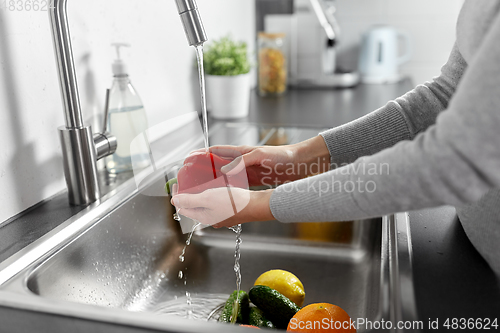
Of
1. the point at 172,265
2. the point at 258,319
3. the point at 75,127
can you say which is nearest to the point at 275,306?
the point at 258,319

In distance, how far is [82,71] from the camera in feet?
2.98

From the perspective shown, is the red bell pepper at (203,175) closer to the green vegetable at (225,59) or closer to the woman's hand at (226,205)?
the woman's hand at (226,205)

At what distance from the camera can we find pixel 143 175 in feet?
2.78

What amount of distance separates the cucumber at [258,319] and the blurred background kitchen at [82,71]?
44cm

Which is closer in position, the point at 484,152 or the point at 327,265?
the point at 484,152

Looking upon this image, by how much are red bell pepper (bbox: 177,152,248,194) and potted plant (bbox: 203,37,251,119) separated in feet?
2.40

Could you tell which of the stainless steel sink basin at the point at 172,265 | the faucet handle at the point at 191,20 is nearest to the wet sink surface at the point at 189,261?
the stainless steel sink basin at the point at 172,265

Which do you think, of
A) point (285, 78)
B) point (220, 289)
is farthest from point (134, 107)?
point (285, 78)

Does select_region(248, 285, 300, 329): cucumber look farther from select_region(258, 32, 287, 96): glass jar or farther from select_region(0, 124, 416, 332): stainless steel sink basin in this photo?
select_region(258, 32, 287, 96): glass jar

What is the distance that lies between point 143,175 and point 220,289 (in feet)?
0.90

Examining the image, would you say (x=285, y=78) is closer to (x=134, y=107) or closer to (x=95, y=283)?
(x=134, y=107)

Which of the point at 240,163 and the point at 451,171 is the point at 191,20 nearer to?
the point at 240,163

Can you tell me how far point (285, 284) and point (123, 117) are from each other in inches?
19.2

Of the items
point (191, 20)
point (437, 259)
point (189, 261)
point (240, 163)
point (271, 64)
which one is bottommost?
point (189, 261)
